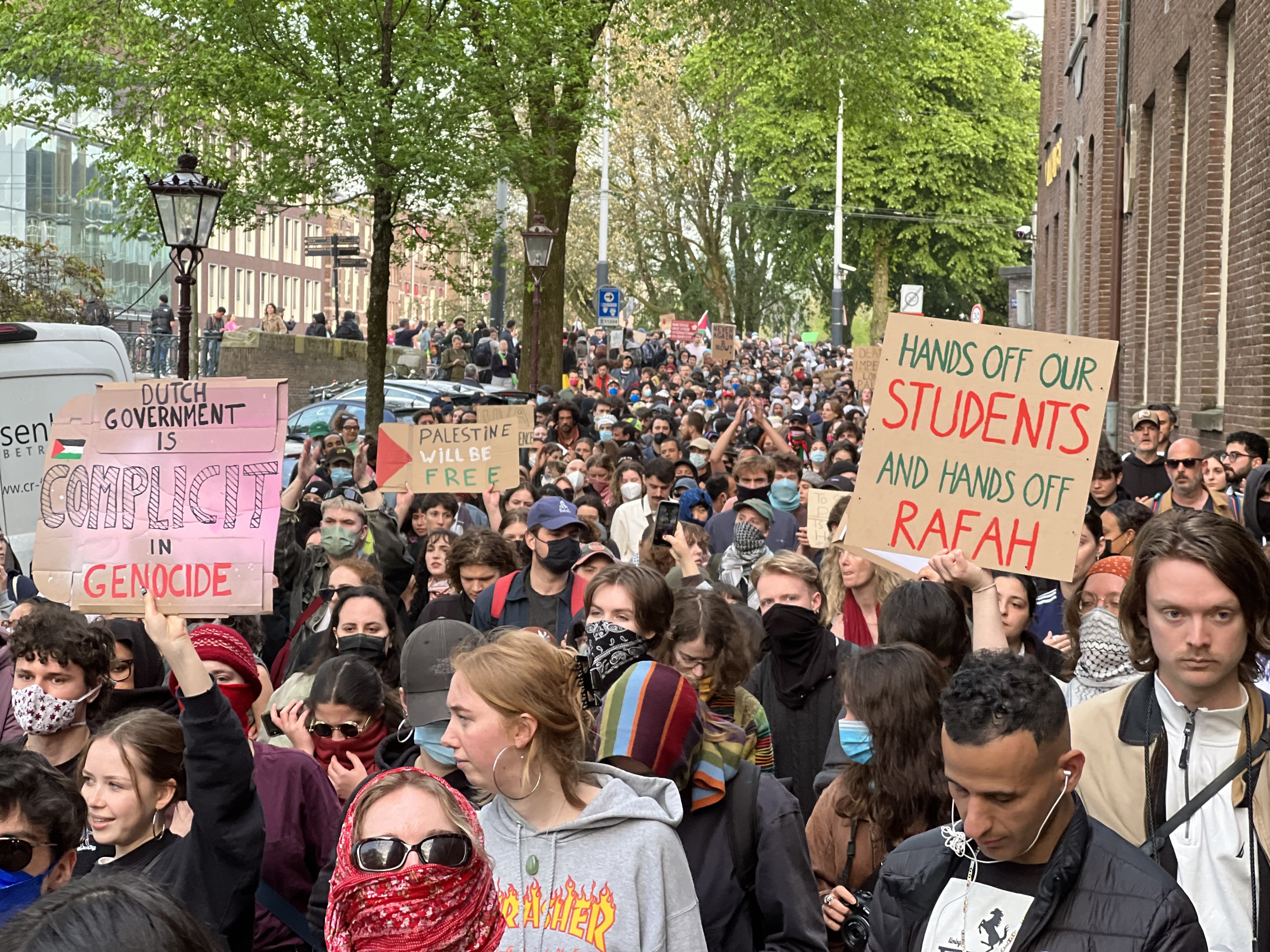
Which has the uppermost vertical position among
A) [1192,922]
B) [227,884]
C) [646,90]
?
[646,90]

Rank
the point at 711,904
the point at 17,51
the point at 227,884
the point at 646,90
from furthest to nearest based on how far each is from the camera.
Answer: the point at 646,90
the point at 17,51
the point at 227,884
the point at 711,904

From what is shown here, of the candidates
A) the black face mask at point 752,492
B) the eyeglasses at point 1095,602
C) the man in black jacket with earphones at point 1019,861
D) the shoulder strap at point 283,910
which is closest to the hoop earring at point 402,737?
the shoulder strap at point 283,910

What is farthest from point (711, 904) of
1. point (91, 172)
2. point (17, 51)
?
point (91, 172)

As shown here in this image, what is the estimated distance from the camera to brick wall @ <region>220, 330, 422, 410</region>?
109 ft

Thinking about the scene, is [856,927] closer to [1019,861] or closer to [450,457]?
[1019,861]

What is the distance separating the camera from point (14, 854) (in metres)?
3.83

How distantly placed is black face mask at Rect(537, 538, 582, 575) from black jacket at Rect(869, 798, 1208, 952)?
15.6ft

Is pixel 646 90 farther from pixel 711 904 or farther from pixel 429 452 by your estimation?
pixel 711 904

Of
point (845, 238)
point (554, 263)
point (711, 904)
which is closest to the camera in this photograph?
point (711, 904)

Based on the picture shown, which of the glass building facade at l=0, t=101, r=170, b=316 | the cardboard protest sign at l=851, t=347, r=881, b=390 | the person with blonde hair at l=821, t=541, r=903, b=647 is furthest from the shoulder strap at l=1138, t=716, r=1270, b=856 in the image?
the glass building facade at l=0, t=101, r=170, b=316

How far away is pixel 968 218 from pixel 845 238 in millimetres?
5328

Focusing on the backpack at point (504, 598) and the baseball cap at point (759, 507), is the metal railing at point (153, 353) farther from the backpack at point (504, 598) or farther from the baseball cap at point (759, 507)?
the backpack at point (504, 598)

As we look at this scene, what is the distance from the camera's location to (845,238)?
61688 mm

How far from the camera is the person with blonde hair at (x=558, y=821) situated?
3.19 meters
